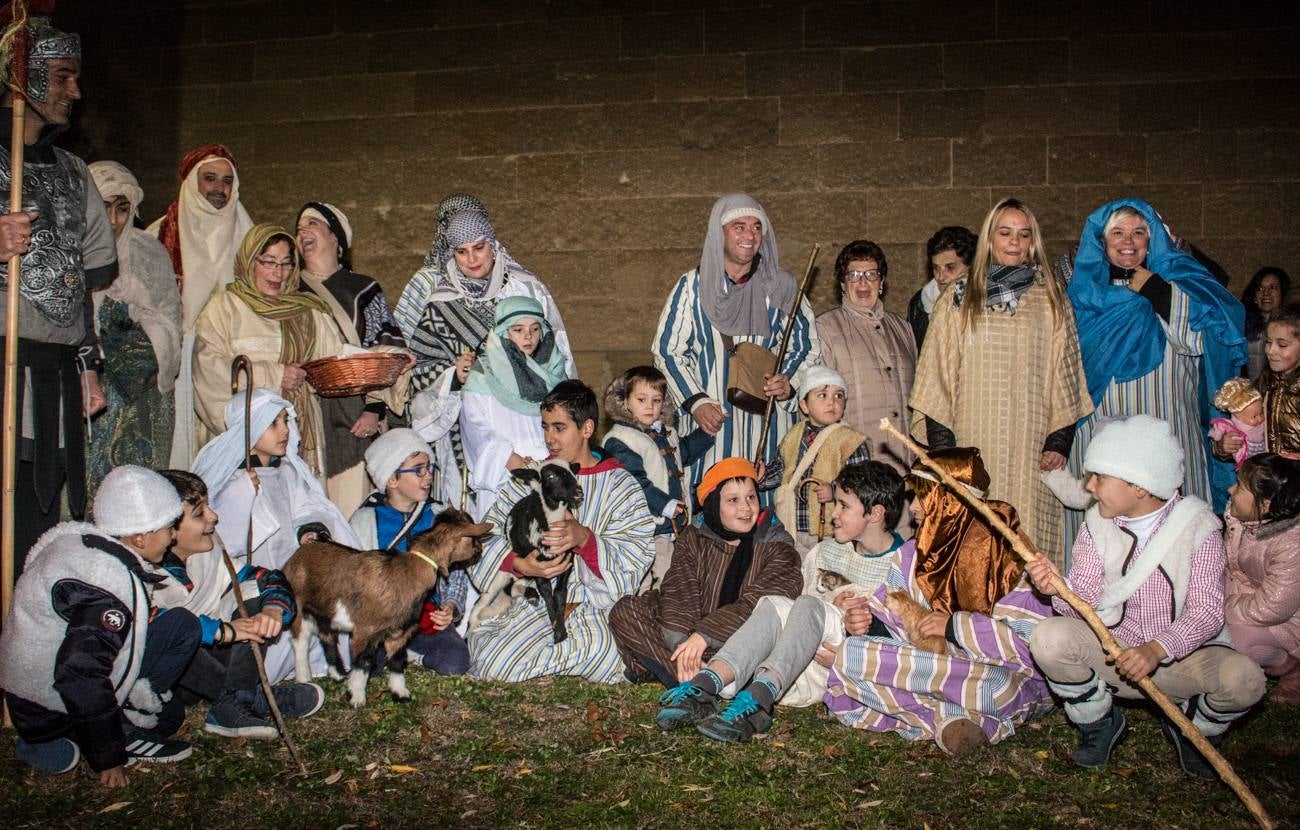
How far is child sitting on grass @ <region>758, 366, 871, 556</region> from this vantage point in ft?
18.2

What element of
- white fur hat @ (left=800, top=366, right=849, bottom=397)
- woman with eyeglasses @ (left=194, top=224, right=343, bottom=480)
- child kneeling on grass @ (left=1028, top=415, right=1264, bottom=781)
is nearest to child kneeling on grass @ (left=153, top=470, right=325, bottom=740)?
woman with eyeglasses @ (left=194, top=224, right=343, bottom=480)

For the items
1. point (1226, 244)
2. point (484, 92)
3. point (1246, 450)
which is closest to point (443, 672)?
point (1246, 450)

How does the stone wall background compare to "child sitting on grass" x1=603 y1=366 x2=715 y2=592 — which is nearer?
"child sitting on grass" x1=603 y1=366 x2=715 y2=592

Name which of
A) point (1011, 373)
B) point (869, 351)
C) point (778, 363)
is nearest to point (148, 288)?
point (778, 363)

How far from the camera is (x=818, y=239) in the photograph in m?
7.93

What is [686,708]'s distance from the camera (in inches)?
169

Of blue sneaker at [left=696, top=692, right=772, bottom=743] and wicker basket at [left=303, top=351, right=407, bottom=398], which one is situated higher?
wicker basket at [left=303, top=351, right=407, bottom=398]

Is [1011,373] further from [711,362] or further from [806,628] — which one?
[806,628]

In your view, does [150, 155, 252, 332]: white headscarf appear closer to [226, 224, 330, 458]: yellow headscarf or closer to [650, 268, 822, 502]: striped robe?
[226, 224, 330, 458]: yellow headscarf

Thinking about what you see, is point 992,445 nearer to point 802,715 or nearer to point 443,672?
point 802,715

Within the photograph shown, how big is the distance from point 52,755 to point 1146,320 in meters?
4.70

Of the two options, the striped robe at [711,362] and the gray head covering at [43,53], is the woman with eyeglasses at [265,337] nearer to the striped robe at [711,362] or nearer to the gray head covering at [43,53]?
the gray head covering at [43,53]

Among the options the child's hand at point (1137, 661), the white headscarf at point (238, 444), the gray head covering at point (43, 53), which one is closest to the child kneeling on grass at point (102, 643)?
the white headscarf at point (238, 444)

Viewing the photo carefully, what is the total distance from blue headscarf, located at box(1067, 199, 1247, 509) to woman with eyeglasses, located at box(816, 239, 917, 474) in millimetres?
827
